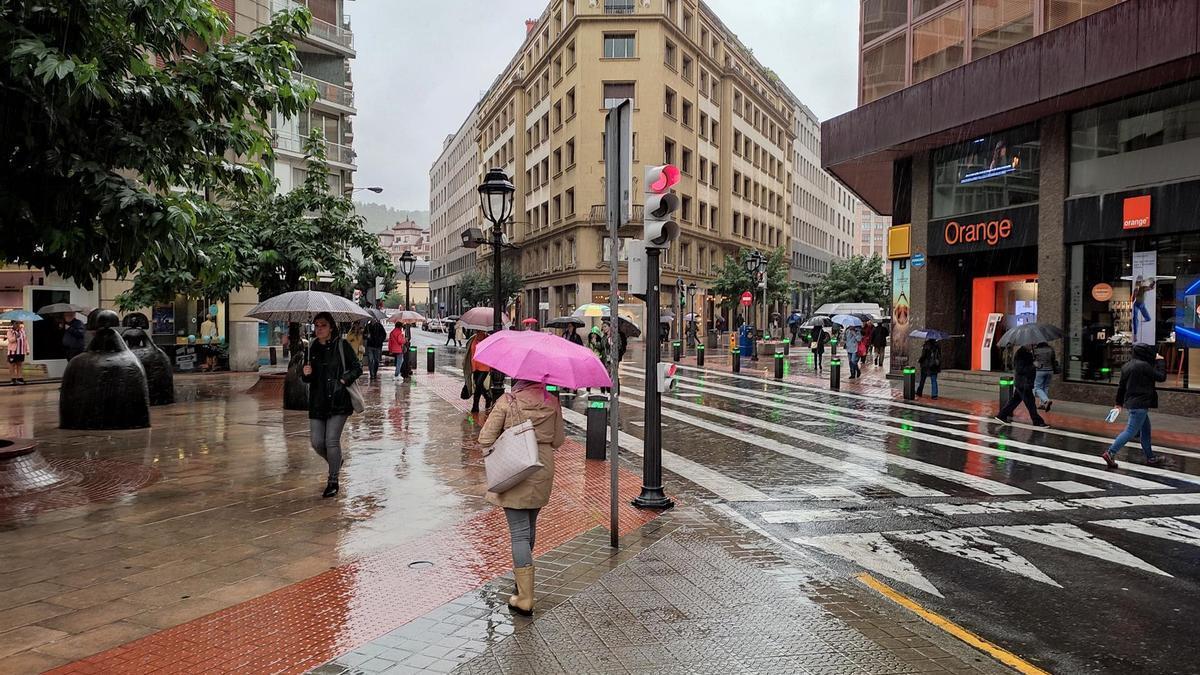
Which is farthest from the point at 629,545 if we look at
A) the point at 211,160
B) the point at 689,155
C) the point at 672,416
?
the point at 689,155

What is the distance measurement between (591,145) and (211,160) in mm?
44389

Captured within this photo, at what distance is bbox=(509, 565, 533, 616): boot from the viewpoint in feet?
16.5

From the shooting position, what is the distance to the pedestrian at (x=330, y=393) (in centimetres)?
814

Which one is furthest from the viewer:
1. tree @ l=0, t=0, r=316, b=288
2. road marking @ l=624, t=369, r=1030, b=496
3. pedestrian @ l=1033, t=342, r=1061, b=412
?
pedestrian @ l=1033, t=342, r=1061, b=412

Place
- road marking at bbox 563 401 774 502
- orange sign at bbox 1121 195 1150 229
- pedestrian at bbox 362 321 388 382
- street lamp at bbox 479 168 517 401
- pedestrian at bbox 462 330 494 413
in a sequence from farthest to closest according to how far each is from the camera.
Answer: pedestrian at bbox 362 321 388 382 → orange sign at bbox 1121 195 1150 229 → pedestrian at bbox 462 330 494 413 → street lamp at bbox 479 168 517 401 → road marking at bbox 563 401 774 502

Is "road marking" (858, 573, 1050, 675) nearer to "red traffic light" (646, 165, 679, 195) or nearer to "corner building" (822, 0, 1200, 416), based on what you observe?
"red traffic light" (646, 165, 679, 195)

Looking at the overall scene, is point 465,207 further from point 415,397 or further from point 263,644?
point 263,644

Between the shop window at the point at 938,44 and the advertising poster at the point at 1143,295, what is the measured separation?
24.8ft

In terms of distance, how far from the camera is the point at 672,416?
50.3ft

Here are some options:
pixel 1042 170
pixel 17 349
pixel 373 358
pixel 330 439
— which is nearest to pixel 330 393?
pixel 330 439

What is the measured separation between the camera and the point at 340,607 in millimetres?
5109

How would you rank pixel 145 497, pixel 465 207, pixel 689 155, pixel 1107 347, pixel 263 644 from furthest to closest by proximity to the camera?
pixel 465 207 → pixel 689 155 → pixel 1107 347 → pixel 145 497 → pixel 263 644

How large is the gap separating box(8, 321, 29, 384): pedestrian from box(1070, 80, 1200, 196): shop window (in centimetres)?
2541

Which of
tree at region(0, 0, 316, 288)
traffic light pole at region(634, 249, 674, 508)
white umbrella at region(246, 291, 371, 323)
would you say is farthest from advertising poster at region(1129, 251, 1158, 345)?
tree at region(0, 0, 316, 288)
